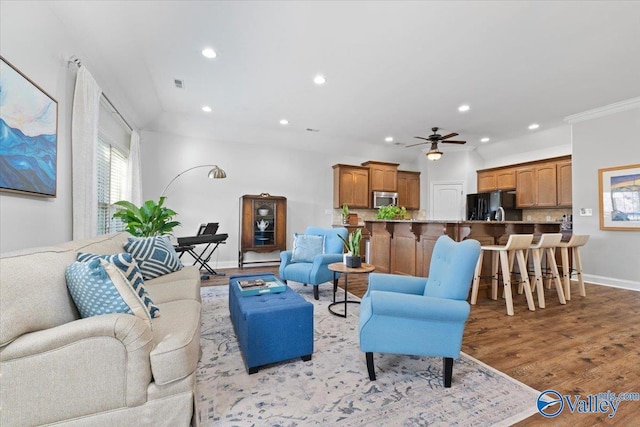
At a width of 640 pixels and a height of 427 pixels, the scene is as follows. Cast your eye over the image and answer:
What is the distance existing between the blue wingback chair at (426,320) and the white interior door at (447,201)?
6.16 meters

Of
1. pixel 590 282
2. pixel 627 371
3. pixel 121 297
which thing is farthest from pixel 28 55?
pixel 590 282

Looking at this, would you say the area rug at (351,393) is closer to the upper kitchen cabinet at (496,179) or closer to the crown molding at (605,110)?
the crown molding at (605,110)

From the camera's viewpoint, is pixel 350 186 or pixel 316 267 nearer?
pixel 316 267

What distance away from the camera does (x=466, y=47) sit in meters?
2.85

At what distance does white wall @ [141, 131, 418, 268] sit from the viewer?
5.32m

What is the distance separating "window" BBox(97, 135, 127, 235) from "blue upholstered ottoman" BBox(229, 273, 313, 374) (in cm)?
291

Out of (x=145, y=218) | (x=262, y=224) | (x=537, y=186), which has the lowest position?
(x=262, y=224)

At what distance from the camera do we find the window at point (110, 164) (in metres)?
3.49

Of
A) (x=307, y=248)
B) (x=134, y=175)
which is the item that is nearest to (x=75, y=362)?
(x=307, y=248)

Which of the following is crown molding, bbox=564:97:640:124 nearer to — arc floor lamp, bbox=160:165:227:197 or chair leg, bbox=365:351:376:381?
chair leg, bbox=365:351:376:381

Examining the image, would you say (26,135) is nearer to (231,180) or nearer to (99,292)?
(99,292)

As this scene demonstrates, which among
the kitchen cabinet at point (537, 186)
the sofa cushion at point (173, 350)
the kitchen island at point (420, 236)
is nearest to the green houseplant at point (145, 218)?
the sofa cushion at point (173, 350)

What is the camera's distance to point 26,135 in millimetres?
1825

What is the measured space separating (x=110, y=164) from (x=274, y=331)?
3.65m
